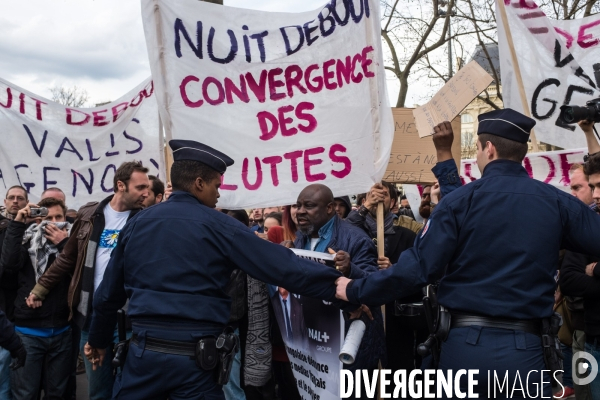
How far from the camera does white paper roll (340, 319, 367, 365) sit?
3.20 metres

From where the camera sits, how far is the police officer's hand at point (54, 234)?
5527 mm

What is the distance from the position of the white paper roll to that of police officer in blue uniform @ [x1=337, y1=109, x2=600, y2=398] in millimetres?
284

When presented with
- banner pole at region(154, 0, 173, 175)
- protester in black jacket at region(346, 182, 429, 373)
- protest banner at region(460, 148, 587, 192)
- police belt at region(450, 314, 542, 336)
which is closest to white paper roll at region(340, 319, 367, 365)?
police belt at region(450, 314, 542, 336)

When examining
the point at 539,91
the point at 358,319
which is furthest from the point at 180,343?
the point at 539,91

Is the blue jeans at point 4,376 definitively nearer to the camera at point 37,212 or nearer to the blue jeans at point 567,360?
the camera at point 37,212

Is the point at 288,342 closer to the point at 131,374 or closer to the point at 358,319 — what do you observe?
the point at 358,319

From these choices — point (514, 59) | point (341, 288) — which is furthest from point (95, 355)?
point (514, 59)

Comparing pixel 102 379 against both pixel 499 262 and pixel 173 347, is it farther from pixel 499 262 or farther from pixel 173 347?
pixel 499 262

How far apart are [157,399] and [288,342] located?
146 centimetres

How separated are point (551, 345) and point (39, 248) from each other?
4287 millimetres

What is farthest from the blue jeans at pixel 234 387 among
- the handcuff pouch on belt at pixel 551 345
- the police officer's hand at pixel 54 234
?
the handcuff pouch on belt at pixel 551 345

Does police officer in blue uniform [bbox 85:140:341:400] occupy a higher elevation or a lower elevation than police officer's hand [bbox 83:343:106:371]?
higher

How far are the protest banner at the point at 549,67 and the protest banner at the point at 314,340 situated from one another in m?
2.63

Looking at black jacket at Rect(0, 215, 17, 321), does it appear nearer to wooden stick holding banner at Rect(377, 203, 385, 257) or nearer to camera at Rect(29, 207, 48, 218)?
camera at Rect(29, 207, 48, 218)
